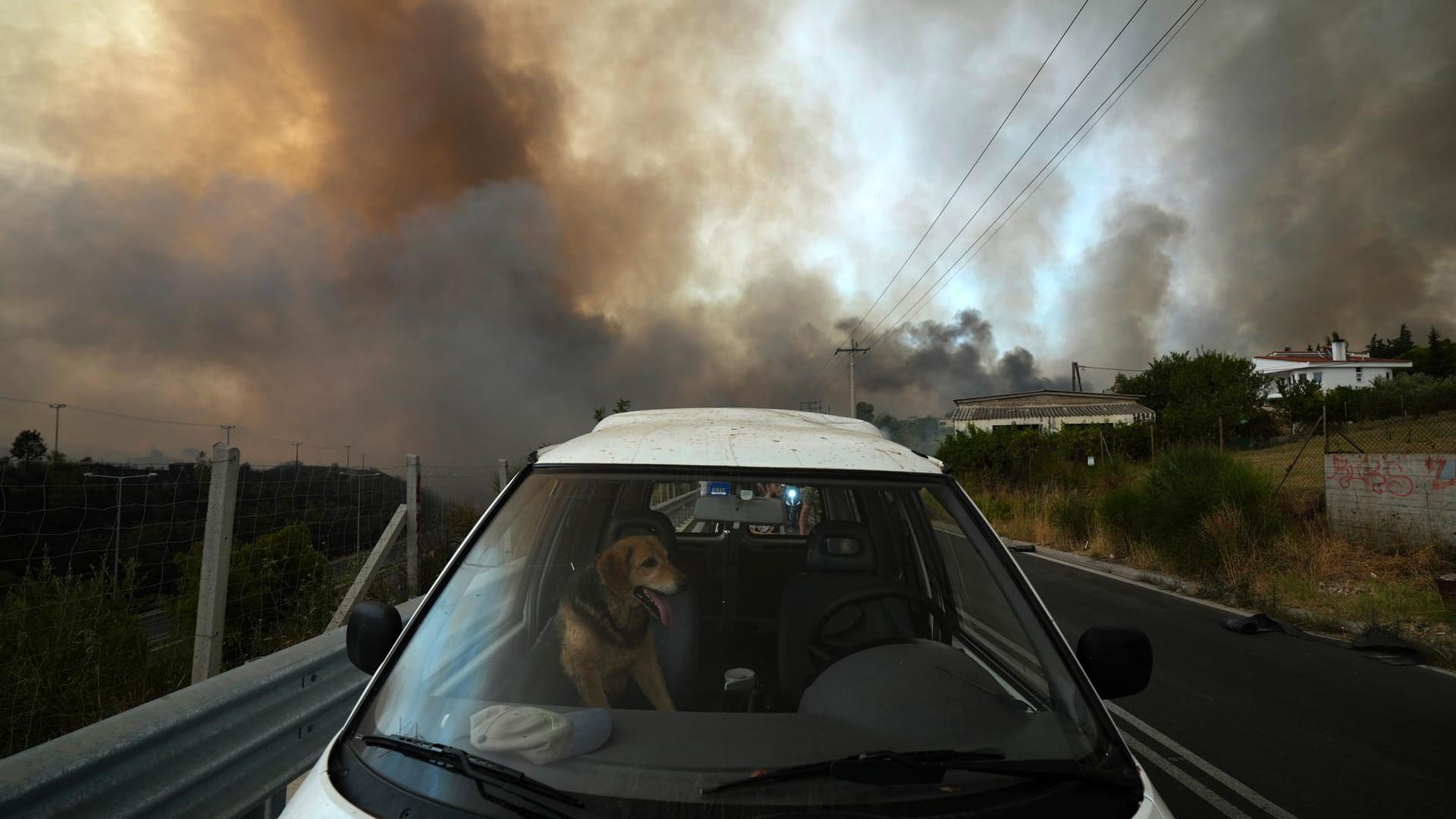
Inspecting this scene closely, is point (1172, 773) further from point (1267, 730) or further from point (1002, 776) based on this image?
point (1002, 776)

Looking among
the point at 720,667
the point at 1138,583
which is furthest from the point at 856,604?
the point at 1138,583

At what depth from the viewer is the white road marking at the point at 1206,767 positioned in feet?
12.4

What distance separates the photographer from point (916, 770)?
1378mm

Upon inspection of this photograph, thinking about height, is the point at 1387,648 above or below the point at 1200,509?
below

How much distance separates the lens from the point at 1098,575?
11992 millimetres

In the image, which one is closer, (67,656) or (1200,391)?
(67,656)

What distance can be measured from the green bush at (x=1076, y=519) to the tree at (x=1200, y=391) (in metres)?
21.2

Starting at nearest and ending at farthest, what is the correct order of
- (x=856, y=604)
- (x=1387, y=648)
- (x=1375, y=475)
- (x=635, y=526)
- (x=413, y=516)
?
(x=856, y=604) < (x=635, y=526) < (x=1387, y=648) < (x=413, y=516) < (x=1375, y=475)

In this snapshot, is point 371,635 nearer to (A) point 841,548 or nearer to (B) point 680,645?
(B) point 680,645

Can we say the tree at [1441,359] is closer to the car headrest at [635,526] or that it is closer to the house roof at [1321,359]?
the house roof at [1321,359]

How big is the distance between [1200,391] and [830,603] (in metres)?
66.6

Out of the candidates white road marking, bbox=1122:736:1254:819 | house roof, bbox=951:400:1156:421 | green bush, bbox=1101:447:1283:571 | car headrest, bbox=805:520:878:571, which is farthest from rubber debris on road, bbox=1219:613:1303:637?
house roof, bbox=951:400:1156:421

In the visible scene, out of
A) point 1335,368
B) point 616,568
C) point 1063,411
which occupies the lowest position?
point 616,568

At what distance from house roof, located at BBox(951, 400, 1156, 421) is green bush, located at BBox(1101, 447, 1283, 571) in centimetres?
4768
